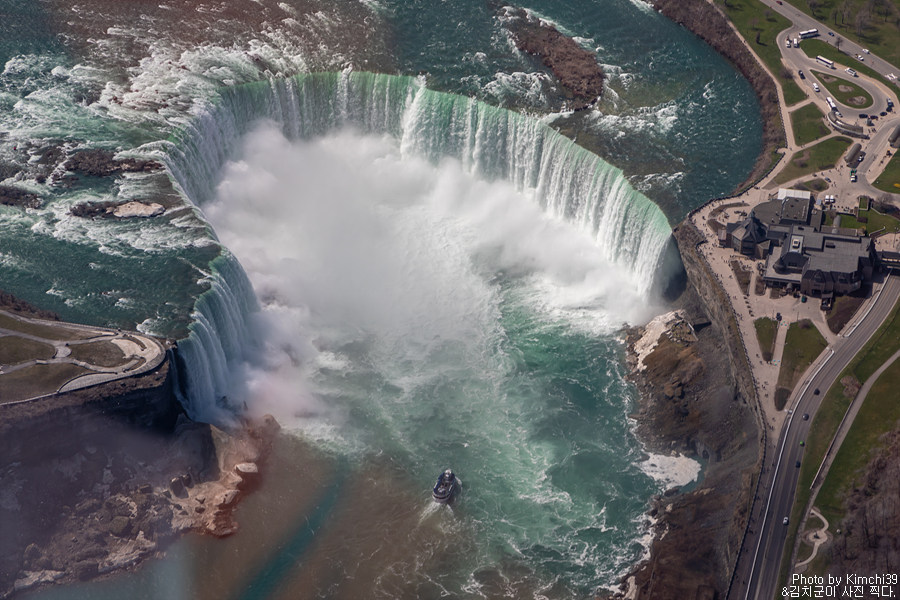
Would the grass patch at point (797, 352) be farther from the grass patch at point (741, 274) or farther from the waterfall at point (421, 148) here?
the waterfall at point (421, 148)

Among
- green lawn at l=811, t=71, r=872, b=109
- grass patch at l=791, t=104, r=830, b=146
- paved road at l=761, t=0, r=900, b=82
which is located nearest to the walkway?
grass patch at l=791, t=104, r=830, b=146

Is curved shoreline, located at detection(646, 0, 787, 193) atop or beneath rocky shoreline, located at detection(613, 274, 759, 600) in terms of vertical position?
atop

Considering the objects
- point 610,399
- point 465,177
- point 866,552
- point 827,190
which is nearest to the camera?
point 866,552

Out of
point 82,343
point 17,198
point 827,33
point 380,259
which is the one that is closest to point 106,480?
point 82,343

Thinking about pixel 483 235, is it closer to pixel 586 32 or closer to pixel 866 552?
pixel 586 32

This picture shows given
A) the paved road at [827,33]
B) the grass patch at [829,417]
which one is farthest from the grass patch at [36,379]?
the paved road at [827,33]

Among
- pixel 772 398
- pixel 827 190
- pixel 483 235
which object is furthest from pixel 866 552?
pixel 483 235

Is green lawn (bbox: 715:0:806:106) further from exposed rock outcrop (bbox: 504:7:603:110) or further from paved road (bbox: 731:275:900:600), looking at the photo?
paved road (bbox: 731:275:900:600)
